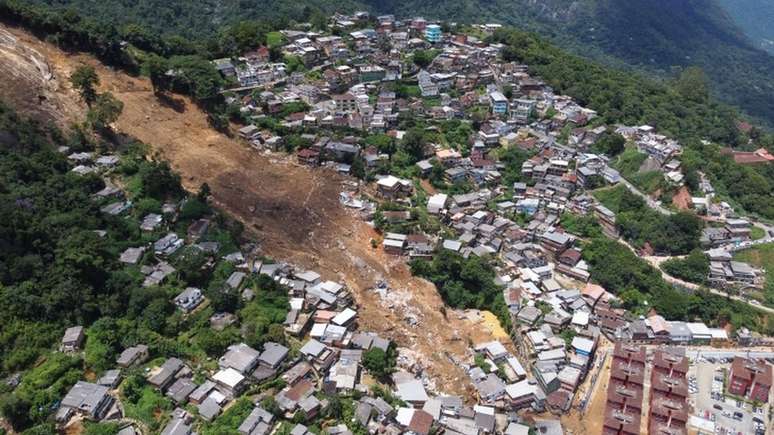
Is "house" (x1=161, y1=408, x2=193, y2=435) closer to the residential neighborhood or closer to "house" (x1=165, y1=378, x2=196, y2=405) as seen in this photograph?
the residential neighborhood

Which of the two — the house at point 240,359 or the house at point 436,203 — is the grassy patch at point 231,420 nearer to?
the house at point 240,359

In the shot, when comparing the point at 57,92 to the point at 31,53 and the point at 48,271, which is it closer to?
the point at 31,53

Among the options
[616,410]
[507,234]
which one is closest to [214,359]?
[616,410]

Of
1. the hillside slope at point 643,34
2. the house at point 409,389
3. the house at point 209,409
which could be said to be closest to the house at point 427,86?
the house at point 409,389

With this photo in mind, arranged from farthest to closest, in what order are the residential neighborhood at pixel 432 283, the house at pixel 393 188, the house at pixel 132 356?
the house at pixel 393 188
the house at pixel 132 356
the residential neighborhood at pixel 432 283

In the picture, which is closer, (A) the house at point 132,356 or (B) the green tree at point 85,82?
(A) the house at point 132,356
